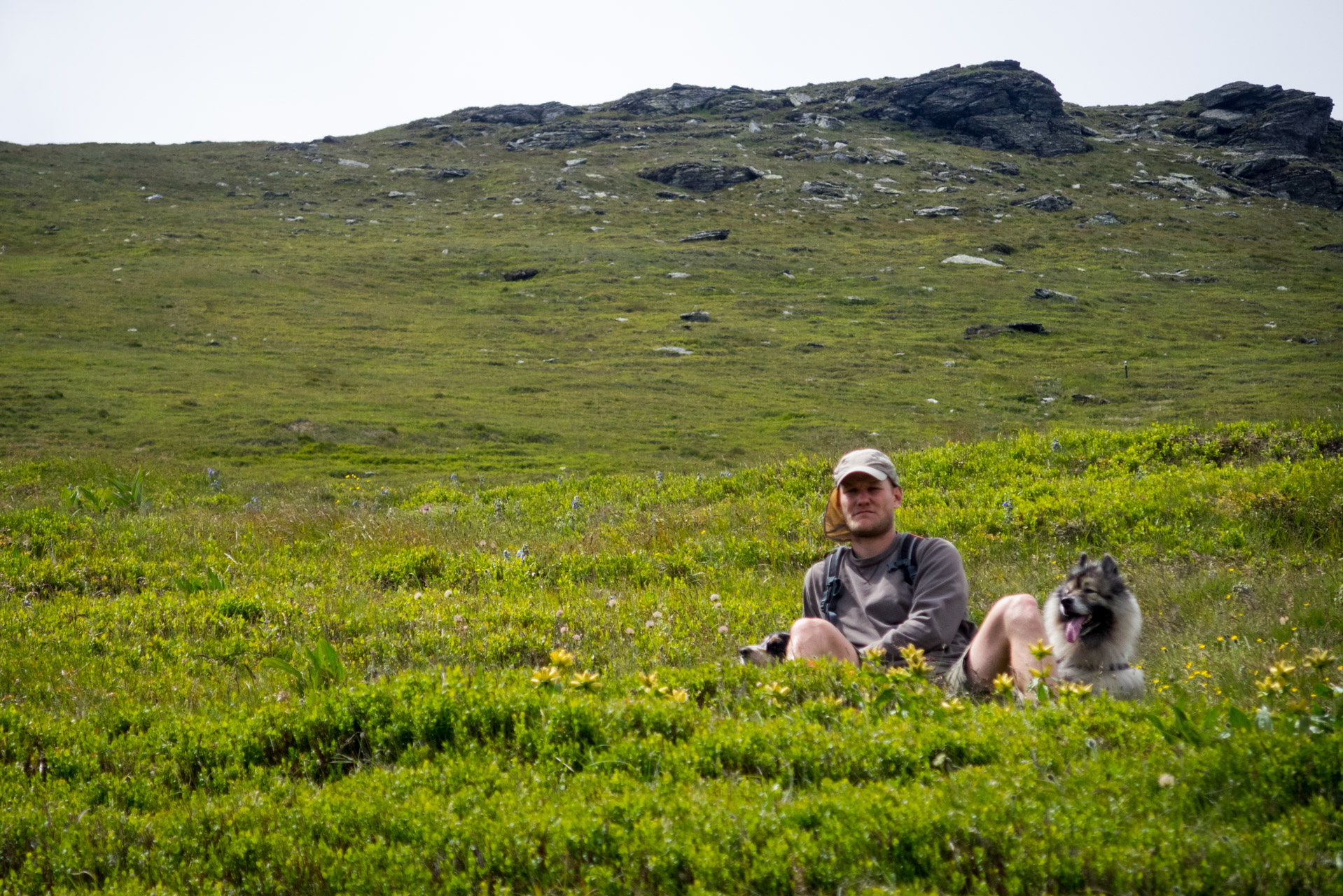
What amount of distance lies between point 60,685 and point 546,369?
38995 millimetres

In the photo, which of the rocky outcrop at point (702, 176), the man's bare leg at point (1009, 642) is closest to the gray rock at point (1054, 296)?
the rocky outcrop at point (702, 176)

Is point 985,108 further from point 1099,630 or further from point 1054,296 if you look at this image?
point 1099,630

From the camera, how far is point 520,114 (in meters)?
158

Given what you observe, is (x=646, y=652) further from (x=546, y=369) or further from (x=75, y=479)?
(x=546, y=369)

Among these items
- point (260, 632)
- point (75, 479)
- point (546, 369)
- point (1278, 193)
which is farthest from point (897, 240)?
point (260, 632)

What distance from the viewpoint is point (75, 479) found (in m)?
16.8

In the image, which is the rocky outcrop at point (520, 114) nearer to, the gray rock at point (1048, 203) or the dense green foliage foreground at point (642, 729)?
the gray rock at point (1048, 203)

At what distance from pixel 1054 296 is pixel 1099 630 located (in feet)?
210

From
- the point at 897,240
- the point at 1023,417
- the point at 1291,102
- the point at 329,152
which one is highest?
the point at 1291,102

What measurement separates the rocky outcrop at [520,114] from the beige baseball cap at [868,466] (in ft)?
531

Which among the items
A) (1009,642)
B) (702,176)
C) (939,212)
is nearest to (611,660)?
(1009,642)

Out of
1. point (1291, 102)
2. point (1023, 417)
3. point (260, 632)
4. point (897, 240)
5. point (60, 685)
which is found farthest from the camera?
point (1291, 102)

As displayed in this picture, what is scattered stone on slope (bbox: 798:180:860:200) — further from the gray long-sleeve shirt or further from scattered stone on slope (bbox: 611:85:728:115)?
the gray long-sleeve shirt

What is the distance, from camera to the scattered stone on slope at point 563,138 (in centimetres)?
13388
